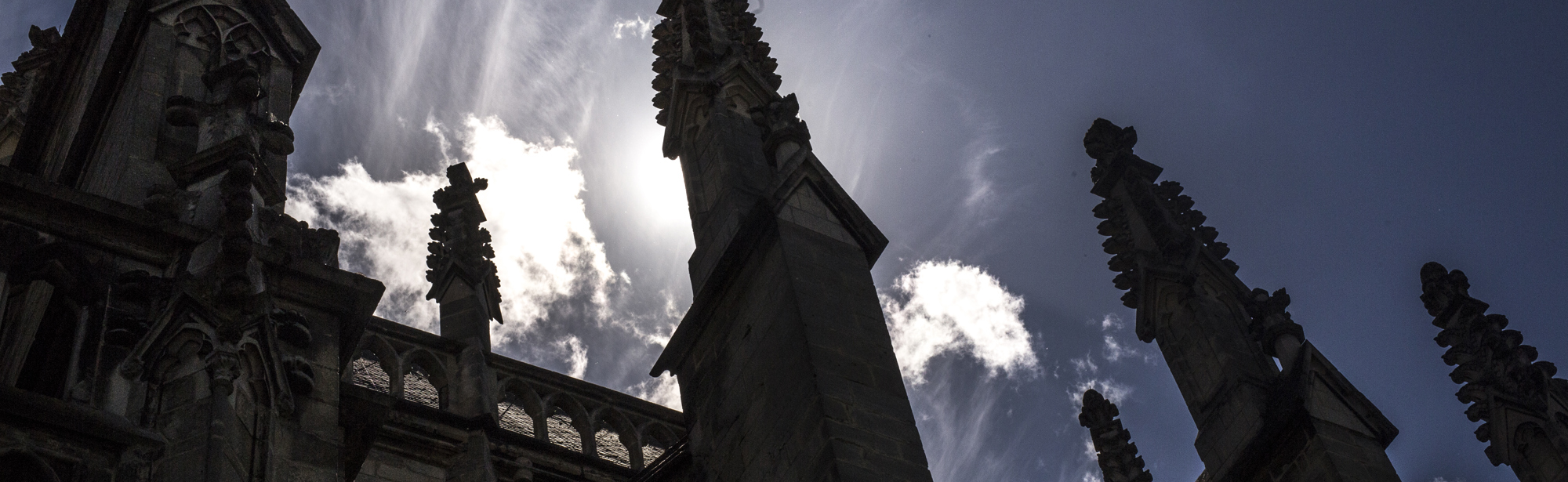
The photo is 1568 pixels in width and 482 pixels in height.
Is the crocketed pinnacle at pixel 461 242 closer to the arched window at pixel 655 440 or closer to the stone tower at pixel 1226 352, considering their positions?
the arched window at pixel 655 440

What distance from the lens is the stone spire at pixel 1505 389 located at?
12.4 metres

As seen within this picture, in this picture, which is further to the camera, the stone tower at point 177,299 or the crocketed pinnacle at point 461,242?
the crocketed pinnacle at point 461,242

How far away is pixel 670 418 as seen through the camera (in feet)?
40.9

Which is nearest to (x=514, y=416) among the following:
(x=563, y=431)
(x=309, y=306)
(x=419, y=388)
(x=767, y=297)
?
(x=563, y=431)

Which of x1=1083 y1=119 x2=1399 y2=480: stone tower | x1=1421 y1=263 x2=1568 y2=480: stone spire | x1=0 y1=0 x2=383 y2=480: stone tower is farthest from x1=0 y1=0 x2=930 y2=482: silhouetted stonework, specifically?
x1=1421 y1=263 x2=1568 y2=480: stone spire

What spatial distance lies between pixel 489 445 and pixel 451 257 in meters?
2.26

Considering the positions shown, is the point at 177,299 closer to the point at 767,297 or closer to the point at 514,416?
the point at 767,297

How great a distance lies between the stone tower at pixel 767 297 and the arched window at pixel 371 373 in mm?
1910

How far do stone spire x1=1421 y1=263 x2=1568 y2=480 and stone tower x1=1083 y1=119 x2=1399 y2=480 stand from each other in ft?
5.23

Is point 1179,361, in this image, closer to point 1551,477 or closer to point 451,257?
point 1551,477

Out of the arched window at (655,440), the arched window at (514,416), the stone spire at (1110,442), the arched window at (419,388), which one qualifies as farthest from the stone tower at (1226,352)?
the arched window at (419,388)

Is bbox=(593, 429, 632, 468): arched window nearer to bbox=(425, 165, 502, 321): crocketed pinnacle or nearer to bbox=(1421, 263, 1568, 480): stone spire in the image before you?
bbox=(425, 165, 502, 321): crocketed pinnacle

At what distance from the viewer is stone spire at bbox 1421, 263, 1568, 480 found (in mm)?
12430

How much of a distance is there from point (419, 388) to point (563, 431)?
118cm
